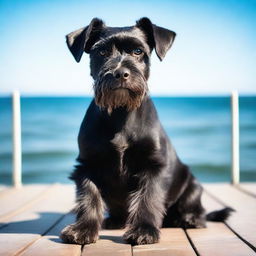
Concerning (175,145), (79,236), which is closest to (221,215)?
(79,236)

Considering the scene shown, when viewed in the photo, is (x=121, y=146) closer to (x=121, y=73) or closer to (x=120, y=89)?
(x=120, y=89)

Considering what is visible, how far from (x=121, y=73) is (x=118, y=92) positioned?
0.52ft

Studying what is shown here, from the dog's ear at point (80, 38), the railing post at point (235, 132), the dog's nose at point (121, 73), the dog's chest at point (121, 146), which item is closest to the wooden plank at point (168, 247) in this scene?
the dog's chest at point (121, 146)

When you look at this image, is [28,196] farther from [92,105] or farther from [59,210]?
[92,105]

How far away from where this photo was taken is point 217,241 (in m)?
3.19

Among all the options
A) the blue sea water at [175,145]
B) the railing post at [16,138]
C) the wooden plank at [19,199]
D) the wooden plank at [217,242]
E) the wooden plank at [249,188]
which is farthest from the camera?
the blue sea water at [175,145]

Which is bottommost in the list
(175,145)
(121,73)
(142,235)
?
(175,145)

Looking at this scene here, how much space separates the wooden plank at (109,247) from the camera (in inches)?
113

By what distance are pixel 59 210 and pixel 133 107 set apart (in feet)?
6.07

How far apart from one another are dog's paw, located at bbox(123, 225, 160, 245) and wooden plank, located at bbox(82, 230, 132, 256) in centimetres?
6

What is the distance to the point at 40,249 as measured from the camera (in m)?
2.98

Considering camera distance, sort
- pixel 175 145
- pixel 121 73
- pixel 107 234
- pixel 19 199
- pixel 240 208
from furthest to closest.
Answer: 1. pixel 175 145
2. pixel 19 199
3. pixel 240 208
4. pixel 107 234
5. pixel 121 73

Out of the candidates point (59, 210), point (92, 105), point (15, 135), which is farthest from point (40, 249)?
point (15, 135)

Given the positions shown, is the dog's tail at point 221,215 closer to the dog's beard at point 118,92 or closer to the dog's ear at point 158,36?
the dog's beard at point 118,92
